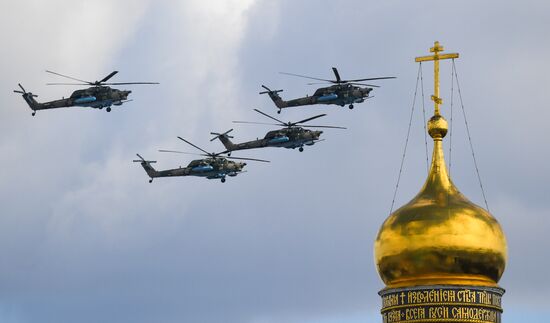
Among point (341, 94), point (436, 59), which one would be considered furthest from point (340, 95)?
point (436, 59)

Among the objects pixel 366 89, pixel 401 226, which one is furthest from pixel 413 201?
pixel 366 89

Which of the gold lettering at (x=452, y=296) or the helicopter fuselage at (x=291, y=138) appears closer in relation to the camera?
the gold lettering at (x=452, y=296)

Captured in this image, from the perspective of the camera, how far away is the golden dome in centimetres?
6588

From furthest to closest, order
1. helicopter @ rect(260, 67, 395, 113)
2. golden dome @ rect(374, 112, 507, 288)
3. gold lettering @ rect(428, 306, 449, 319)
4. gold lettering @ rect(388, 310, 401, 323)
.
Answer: helicopter @ rect(260, 67, 395, 113) < golden dome @ rect(374, 112, 507, 288) < gold lettering @ rect(388, 310, 401, 323) < gold lettering @ rect(428, 306, 449, 319)

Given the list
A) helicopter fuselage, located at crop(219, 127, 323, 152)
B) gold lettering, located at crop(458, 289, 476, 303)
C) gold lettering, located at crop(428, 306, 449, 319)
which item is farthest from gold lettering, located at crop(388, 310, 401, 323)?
helicopter fuselage, located at crop(219, 127, 323, 152)

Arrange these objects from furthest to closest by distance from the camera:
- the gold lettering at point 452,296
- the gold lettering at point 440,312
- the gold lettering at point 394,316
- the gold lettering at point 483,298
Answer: the gold lettering at point 394,316
the gold lettering at point 483,298
the gold lettering at point 452,296
the gold lettering at point 440,312

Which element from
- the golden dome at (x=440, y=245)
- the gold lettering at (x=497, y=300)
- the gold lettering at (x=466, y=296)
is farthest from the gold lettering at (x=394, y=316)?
the gold lettering at (x=497, y=300)

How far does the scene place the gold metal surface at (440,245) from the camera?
6588 centimetres

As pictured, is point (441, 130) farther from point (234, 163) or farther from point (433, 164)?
point (234, 163)

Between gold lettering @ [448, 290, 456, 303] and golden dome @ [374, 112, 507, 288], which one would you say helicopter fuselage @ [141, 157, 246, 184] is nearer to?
golden dome @ [374, 112, 507, 288]

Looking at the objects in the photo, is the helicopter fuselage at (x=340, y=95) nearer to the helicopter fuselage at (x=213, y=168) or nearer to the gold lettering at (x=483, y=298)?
the helicopter fuselage at (x=213, y=168)

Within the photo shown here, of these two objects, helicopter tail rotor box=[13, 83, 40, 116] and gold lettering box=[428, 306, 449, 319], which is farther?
helicopter tail rotor box=[13, 83, 40, 116]

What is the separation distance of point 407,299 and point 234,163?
75.2 metres

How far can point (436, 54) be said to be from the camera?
69.4 metres
